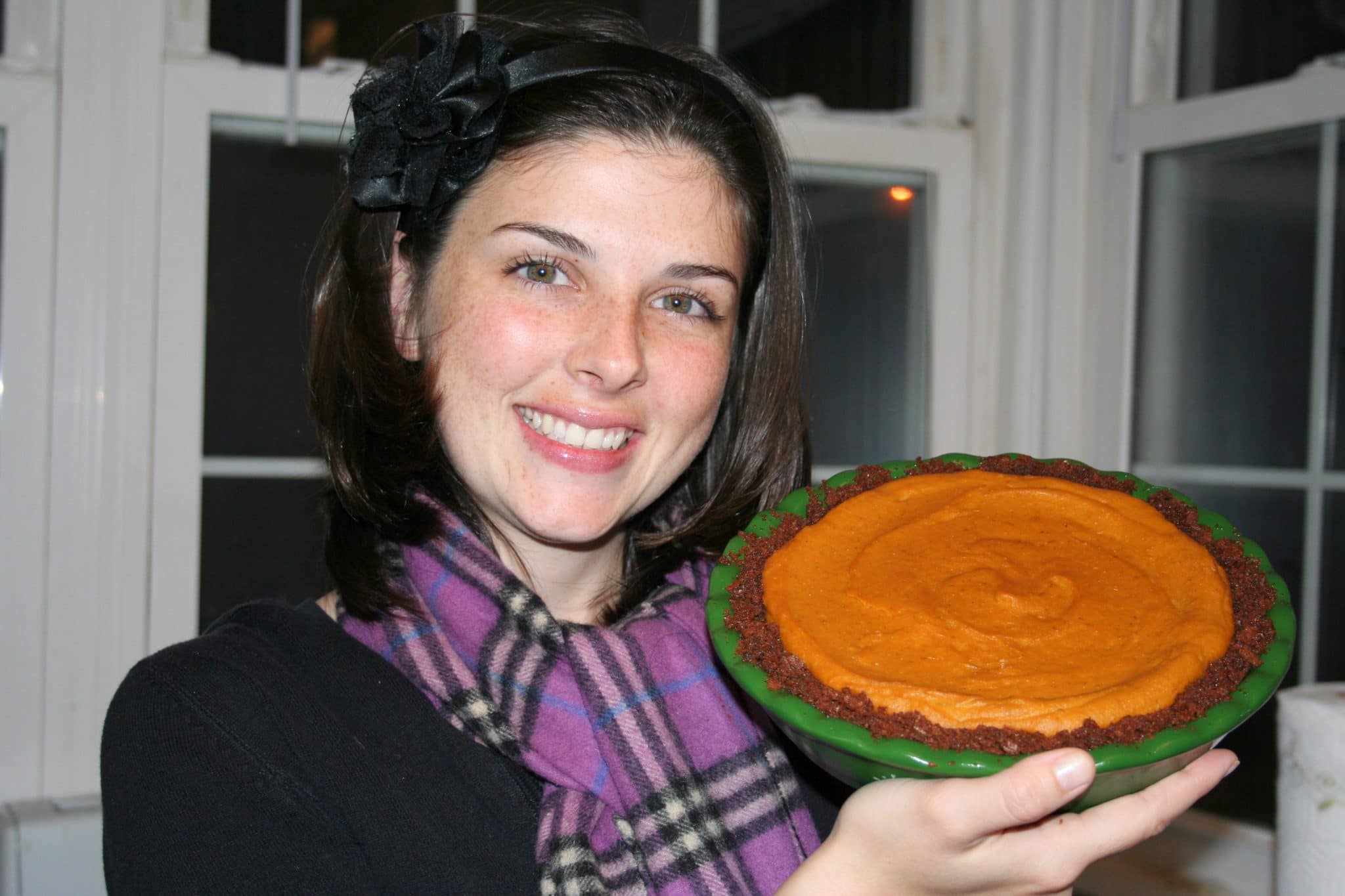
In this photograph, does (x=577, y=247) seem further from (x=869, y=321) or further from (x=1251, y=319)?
(x=1251, y=319)

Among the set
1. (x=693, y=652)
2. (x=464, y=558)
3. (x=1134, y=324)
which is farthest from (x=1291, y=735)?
(x=1134, y=324)

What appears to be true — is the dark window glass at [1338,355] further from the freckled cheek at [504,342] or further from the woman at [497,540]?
the freckled cheek at [504,342]

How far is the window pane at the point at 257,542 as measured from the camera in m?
1.96

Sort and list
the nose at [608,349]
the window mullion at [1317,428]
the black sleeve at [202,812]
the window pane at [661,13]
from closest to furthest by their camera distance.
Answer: the black sleeve at [202,812] → the nose at [608,349] → the window mullion at [1317,428] → the window pane at [661,13]

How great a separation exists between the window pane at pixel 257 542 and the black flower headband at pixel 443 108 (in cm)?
96

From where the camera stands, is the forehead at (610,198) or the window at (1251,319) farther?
the window at (1251,319)

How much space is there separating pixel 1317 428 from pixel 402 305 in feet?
5.78

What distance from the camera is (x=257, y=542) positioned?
1985mm

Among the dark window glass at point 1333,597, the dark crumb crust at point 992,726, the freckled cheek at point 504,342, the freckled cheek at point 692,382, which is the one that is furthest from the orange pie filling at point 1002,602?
the dark window glass at point 1333,597

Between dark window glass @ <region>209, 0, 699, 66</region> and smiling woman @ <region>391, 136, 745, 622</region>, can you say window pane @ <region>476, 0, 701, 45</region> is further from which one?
smiling woman @ <region>391, 136, 745, 622</region>

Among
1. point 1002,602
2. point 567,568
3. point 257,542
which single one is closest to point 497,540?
point 567,568

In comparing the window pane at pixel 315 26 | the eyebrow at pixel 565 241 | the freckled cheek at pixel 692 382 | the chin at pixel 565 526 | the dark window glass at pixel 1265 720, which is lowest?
the dark window glass at pixel 1265 720

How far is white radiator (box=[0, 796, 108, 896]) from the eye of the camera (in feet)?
5.61

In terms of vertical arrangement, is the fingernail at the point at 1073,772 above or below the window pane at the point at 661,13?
below
